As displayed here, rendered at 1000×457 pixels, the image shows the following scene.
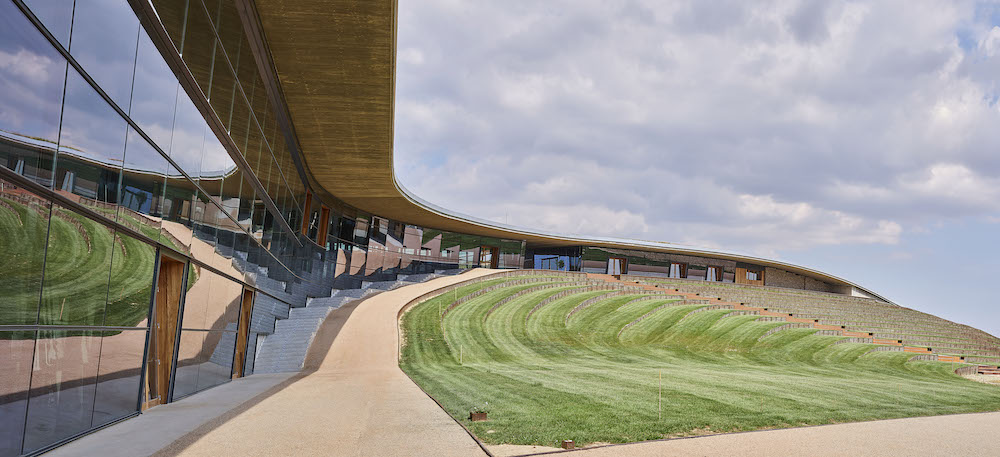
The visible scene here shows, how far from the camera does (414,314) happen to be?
97.8ft

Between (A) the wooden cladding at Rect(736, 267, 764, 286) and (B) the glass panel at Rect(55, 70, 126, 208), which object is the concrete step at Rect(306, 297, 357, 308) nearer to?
(B) the glass panel at Rect(55, 70, 126, 208)

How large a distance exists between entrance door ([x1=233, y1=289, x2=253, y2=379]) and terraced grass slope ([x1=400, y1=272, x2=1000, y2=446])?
194 inches

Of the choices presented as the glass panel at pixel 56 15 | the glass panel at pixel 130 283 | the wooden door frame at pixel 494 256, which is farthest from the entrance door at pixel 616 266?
the glass panel at pixel 56 15

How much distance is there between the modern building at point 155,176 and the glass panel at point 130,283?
40 mm

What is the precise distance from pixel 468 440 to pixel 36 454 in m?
5.09

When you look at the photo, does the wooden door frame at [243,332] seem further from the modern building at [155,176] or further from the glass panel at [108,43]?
the glass panel at [108,43]

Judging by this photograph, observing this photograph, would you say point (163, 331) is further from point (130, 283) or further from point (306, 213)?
point (306, 213)

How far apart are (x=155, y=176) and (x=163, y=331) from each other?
9.37 ft

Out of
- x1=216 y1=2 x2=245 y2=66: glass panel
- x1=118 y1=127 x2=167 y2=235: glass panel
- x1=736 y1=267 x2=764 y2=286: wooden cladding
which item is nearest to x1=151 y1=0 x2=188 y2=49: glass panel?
x1=216 y1=2 x2=245 y2=66: glass panel

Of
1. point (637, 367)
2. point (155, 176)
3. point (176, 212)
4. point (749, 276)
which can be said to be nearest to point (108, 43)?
point (155, 176)

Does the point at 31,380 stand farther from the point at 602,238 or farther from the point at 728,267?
the point at 728,267

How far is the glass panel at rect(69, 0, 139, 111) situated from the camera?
22.8 ft

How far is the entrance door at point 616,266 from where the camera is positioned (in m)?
60.2

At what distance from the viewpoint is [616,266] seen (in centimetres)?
6050
